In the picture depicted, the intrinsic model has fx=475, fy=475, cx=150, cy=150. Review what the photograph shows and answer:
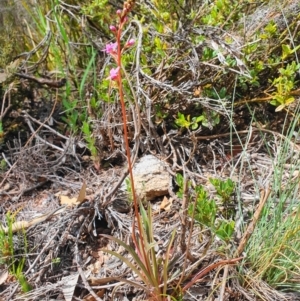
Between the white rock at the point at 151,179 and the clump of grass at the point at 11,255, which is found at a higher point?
the clump of grass at the point at 11,255

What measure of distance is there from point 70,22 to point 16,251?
1.54 m

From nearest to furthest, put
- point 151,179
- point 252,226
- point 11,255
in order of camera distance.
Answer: point 252,226 → point 11,255 → point 151,179

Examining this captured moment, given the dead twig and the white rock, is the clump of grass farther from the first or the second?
the dead twig

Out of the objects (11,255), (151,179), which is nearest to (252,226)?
A: (151,179)

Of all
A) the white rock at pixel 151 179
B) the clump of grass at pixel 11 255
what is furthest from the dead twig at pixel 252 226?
the clump of grass at pixel 11 255

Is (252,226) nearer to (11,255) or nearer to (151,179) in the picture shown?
(151,179)

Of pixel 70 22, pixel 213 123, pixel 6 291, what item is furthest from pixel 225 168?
pixel 70 22

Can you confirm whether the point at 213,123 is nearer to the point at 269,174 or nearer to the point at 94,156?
the point at 269,174

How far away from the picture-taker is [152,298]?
4.94ft

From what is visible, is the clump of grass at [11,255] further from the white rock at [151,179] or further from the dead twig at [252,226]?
the dead twig at [252,226]

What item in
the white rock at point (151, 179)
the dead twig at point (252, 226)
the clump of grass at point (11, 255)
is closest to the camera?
the dead twig at point (252, 226)

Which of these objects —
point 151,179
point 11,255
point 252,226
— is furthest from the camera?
point 151,179

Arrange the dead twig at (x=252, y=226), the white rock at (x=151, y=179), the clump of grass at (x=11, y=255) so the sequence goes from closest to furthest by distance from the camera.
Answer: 1. the dead twig at (x=252, y=226)
2. the clump of grass at (x=11, y=255)
3. the white rock at (x=151, y=179)

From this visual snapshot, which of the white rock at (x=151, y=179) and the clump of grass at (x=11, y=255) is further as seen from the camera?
the white rock at (x=151, y=179)
